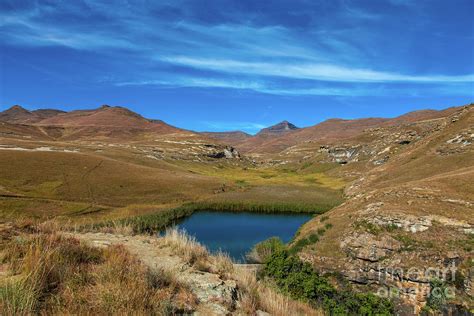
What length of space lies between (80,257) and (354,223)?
74.1 ft

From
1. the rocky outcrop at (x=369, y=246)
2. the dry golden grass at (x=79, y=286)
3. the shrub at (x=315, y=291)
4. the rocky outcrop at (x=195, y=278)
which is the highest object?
the dry golden grass at (x=79, y=286)

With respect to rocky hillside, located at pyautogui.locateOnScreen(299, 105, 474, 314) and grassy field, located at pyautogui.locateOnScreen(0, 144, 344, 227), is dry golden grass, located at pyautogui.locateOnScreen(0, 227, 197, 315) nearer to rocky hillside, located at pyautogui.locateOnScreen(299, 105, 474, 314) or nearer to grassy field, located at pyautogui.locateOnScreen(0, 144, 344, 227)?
rocky hillside, located at pyautogui.locateOnScreen(299, 105, 474, 314)

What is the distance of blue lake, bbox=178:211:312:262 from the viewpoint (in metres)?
40.8

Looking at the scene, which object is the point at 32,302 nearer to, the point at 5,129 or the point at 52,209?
the point at 52,209

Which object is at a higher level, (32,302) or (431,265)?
(32,302)

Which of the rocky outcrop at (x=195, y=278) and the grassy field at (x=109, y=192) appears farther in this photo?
the grassy field at (x=109, y=192)

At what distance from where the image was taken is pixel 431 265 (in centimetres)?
2000

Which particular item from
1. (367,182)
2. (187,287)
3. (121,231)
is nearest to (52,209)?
(121,231)

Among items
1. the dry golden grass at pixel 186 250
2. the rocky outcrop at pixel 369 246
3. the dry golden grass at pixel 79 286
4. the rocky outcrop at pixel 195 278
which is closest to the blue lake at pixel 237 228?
the rocky outcrop at pixel 369 246

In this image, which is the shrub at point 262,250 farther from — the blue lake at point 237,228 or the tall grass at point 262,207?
the tall grass at point 262,207

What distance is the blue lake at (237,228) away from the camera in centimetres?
4078

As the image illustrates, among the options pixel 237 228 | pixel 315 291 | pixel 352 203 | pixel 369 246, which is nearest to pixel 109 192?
pixel 237 228

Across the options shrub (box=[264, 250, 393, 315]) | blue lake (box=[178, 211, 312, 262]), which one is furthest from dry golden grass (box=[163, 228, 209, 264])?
blue lake (box=[178, 211, 312, 262])

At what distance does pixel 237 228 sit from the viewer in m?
50.3
